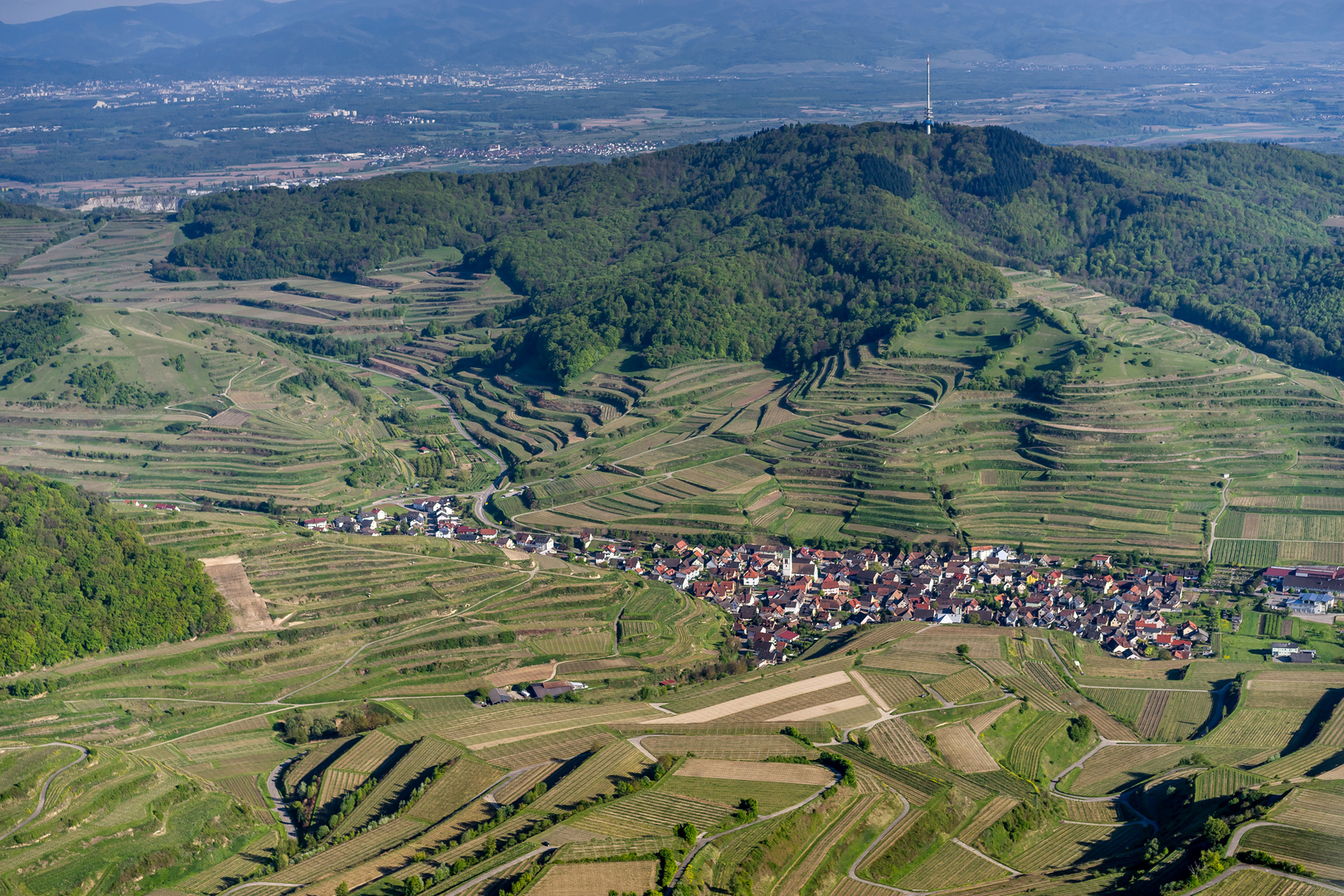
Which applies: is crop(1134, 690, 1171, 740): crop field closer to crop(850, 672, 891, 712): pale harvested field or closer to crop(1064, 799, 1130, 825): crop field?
crop(1064, 799, 1130, 825): crop field

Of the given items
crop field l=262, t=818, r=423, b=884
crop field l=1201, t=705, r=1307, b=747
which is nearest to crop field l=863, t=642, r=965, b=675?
crop field l=1201, t=705, r=1307, b=747

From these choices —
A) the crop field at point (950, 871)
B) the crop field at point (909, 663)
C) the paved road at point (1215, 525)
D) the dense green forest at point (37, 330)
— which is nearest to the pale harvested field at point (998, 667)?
the crop field at point (909, 663)

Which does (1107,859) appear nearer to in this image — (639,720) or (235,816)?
(639,720)

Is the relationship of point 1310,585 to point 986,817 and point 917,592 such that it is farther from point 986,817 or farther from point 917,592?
point 986,817

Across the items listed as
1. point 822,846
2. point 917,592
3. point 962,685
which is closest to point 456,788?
point 822,846

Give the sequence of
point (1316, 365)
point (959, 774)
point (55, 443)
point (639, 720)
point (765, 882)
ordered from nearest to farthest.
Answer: point (765, 882), point (959, 774), point (639, 720), point (55, 443), point (1316, 365)

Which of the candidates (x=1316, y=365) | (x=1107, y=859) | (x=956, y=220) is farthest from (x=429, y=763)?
(x=956, y=220)
